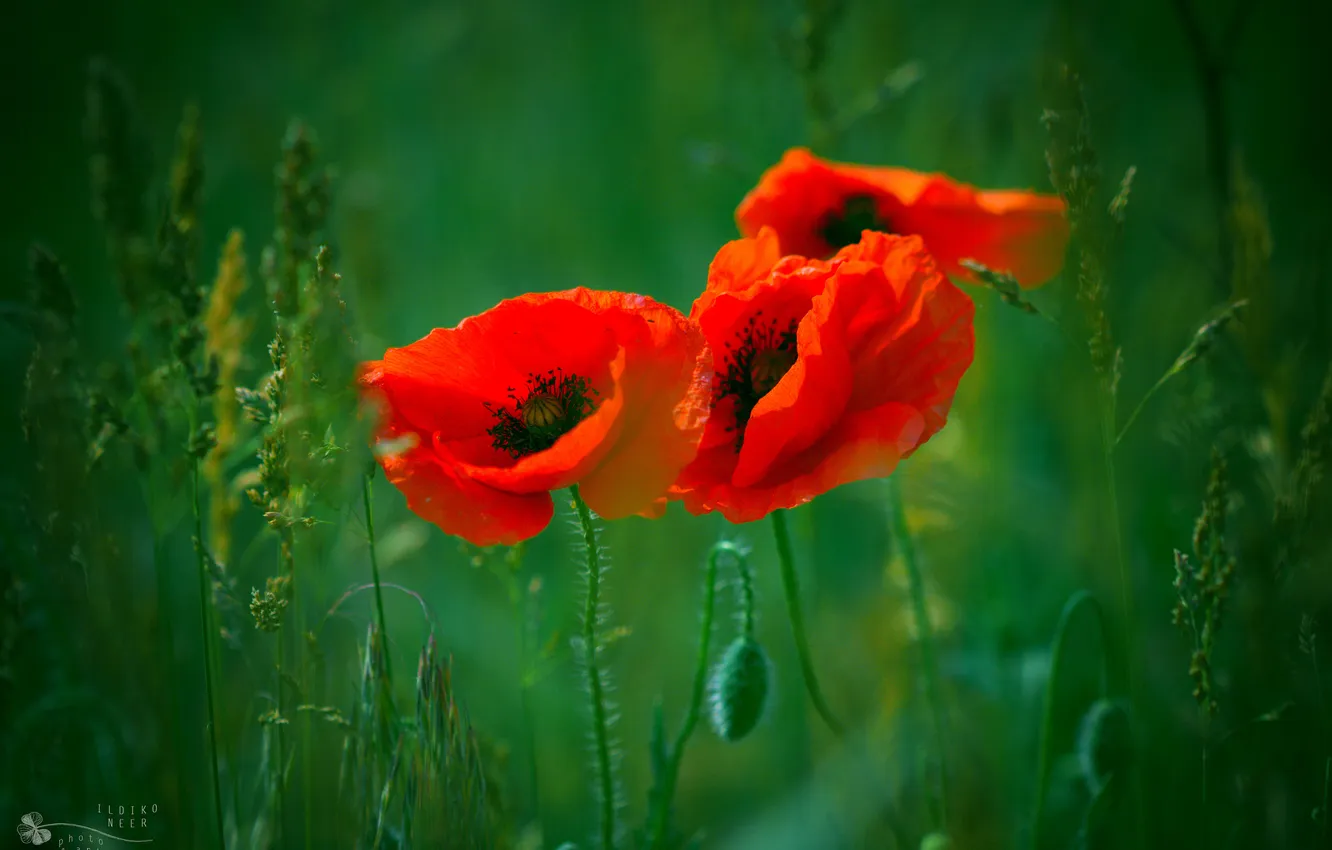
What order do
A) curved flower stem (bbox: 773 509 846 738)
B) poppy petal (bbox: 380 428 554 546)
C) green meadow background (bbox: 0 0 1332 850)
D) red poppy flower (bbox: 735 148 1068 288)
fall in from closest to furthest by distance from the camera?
poppy petal (bbox: 380 428 554 546) → curved flower stem (bbox: 773 509 846 738) → green meadow background (bbox: 0 0 1332 850) → red poppy flower (bbox: 735 148 1068 288)

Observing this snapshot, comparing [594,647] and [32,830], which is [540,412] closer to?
[594,647]

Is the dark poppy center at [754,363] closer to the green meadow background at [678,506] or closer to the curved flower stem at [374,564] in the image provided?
the green meadow background at [678,506]

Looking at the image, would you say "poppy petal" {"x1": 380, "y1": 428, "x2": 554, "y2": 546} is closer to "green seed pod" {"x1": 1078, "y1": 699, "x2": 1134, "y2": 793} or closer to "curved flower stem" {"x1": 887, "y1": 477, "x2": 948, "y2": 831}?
"curved flower stem" {"x1": 887, "y1": 477, "x2": 948, "y2": 831}

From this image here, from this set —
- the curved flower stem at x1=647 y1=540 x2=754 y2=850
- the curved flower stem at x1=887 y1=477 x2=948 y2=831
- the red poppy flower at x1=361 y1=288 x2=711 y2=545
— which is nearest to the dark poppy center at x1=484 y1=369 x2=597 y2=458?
the red poppy flower at x1=361 y1=288 x2=711 y2=545

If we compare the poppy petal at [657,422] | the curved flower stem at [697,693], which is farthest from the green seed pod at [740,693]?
the poppy petal at [657,422]

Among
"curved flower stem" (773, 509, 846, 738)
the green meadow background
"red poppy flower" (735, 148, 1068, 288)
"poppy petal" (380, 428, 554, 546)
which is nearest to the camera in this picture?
"poppy petal" (380, 428, 554, 546)

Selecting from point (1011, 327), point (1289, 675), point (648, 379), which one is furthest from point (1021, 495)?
point (648, 379)

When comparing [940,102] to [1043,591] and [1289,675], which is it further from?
[1289,675]
